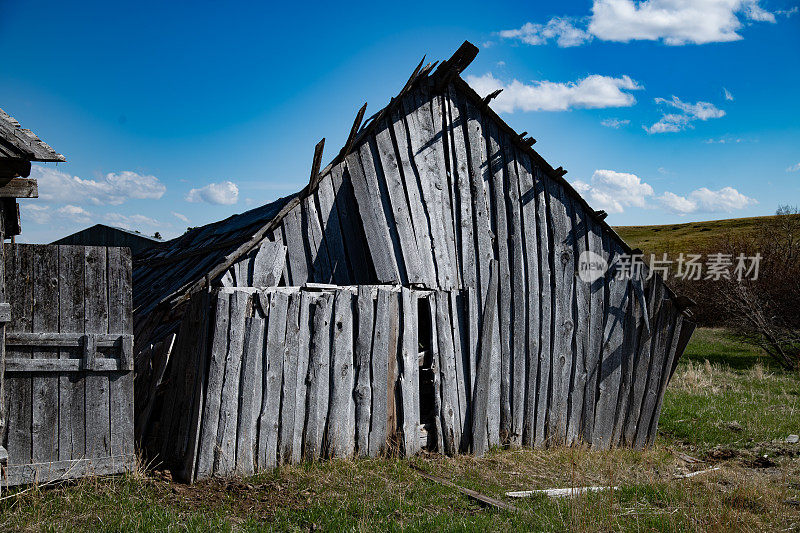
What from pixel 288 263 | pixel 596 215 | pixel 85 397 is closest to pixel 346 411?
pixel 288 263

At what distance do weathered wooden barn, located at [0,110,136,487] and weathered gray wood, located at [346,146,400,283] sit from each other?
2839 mm

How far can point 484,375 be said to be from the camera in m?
8.02

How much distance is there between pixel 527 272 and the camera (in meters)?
8.53

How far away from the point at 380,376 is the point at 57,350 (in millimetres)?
3410

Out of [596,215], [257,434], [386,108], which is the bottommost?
[257,434]

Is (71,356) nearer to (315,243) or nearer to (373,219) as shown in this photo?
(315,243)

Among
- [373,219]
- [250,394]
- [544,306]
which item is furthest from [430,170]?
[250,394]

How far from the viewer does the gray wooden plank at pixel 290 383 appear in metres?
6.65

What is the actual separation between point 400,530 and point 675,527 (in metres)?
2.33

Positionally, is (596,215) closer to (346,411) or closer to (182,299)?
(346,411)

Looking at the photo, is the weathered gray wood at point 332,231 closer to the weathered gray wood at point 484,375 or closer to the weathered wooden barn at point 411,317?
the weathered wooden barn at point 411,317

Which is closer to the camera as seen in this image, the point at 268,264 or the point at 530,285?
the point at 268,264

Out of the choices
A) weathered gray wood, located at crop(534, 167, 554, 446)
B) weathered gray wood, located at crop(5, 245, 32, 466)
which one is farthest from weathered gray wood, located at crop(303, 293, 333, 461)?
weathered gray wood, located at crop(534, 167, 554, 446)

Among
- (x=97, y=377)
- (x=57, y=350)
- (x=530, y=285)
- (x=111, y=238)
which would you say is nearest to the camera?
(x=57, y=350)
